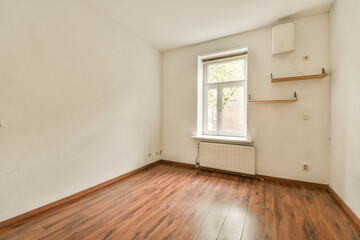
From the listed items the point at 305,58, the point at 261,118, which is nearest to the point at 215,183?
the point at 261,118

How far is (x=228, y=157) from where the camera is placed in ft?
10.7

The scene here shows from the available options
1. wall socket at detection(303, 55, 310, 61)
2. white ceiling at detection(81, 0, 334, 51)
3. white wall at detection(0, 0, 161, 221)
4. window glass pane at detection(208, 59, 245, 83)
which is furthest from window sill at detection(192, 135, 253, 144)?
white ceiling at detection(81, 0, 334, 51)

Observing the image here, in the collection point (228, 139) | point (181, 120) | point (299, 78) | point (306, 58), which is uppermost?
point (306, 58)

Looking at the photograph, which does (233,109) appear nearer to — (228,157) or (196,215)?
(228,157)

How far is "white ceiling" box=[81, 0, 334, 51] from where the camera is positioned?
241 cm

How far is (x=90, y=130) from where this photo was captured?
252 cm

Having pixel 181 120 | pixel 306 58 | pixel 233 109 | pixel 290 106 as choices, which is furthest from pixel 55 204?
pixel 306 58

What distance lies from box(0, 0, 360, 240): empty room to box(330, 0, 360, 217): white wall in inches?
1.1

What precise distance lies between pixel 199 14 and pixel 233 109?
1966 millimetres

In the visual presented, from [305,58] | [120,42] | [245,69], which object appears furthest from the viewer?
[245,69]

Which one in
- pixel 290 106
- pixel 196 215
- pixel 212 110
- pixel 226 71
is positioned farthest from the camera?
pixel 212 110

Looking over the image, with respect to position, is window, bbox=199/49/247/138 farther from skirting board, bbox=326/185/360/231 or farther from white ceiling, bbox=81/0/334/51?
skirting board, bbox=326/185/360/231

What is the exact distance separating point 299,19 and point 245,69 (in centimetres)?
115

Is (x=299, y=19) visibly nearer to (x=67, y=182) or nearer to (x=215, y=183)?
(x=215, y=183)
